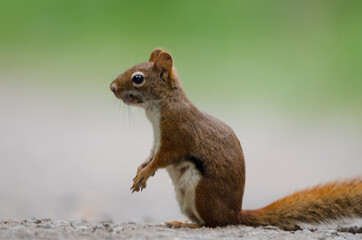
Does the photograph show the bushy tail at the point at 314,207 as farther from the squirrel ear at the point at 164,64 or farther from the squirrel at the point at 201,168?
the squirrel ear at the point at 164,64

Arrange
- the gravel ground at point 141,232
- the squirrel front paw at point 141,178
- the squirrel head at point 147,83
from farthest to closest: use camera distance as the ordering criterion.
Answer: the squirrel head at point 147,83 < the squirrel front paw at point 141,178 < the gravel ground at point 141,232

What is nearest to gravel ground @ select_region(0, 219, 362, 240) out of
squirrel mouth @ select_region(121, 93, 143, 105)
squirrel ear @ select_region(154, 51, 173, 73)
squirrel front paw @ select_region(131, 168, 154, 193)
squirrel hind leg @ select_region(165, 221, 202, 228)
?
squirrel hind leg @ select_region(165, 221, 202, 228)

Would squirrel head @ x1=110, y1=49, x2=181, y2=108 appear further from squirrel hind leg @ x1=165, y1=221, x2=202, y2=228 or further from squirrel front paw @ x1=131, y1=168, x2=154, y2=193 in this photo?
squirrel hind leg @ x1=165, y1=221, x2=202, y2=228

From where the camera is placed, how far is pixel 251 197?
20.8 feet

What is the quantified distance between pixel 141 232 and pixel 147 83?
0.83 meters

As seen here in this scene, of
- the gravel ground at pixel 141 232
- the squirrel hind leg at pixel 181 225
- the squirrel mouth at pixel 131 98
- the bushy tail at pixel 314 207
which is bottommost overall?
the gravel ground at pixel 141 232

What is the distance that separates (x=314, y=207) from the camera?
3168 mm

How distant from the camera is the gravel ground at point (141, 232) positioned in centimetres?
263

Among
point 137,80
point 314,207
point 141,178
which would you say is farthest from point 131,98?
point 314,207

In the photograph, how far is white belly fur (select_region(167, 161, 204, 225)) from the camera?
3082mm

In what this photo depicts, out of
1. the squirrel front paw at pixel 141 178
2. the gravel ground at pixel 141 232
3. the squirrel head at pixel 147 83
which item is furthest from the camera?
the squirrel head at pixel 147 83

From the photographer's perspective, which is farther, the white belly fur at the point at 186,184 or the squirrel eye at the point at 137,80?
the squirrel eye at the point at 137,80

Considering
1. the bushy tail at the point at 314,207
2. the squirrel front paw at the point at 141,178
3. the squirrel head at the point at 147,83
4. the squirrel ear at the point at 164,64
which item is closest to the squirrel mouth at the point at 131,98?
the squirrel head at the point at 147,83

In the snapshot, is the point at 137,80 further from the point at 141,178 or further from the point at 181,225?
the point at 181,225
